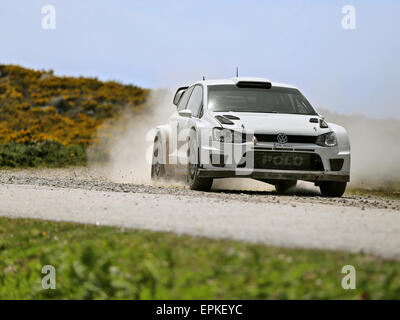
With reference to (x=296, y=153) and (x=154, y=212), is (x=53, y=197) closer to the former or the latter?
(x=154, y=212)

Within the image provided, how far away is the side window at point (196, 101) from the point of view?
1264 centimetres

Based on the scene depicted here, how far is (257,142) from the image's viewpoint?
Result: 11305 millimetres

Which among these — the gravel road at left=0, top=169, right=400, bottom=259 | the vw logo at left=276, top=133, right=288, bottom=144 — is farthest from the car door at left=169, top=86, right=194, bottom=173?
the vw logo at left=276, top=133, right=288, bottom=144

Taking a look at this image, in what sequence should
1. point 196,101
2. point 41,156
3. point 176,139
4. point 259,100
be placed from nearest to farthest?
point 259,100
point 196,101
point 176,139
point 41,156

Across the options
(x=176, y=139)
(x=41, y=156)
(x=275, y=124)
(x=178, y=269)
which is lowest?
(x=41, y=156)

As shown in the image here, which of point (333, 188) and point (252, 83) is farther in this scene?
point (252, 83)

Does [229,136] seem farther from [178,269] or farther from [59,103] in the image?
[59,103]

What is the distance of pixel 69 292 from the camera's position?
6.55 metres

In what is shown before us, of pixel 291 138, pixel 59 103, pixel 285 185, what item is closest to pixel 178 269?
pixel 291 138

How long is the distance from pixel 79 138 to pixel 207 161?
29413 millimetres

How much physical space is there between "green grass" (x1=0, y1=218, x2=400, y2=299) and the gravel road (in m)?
0.42

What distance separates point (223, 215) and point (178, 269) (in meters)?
2.36

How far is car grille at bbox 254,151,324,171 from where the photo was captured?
11.3m
